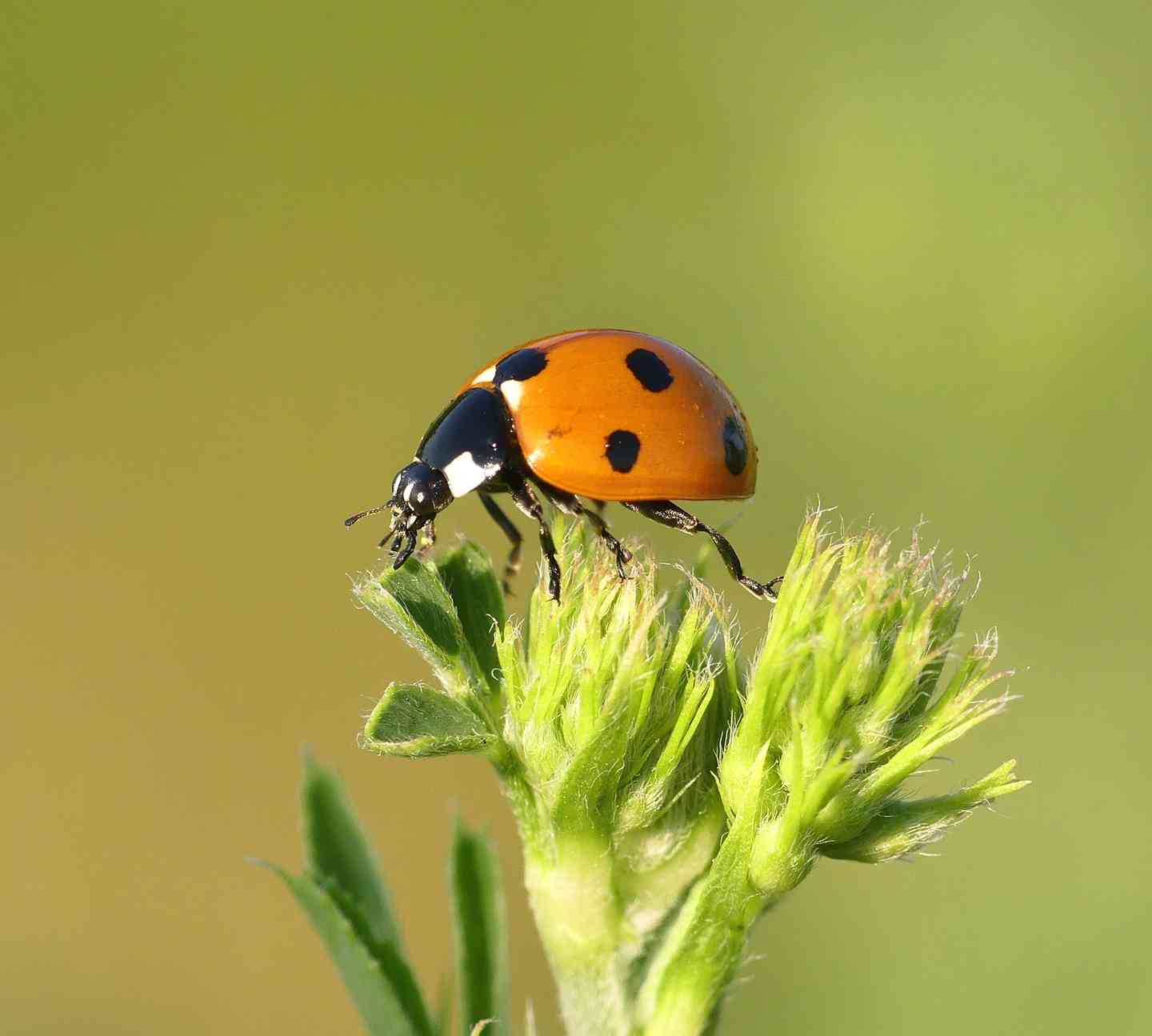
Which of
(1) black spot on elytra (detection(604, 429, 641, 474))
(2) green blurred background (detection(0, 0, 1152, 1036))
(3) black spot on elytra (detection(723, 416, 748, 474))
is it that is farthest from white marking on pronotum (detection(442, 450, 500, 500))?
(2) green blurred background (detection(0, 0, 1152, 1036))

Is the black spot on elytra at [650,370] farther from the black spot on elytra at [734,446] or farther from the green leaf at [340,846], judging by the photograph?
the green leaf at [340,846]

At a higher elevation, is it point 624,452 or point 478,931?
point 624,452

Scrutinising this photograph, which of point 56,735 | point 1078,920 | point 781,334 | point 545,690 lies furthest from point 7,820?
point 545,690

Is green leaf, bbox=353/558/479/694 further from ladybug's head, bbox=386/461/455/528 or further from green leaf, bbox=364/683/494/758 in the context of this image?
ladybug's head, bbox=386/461/455/528

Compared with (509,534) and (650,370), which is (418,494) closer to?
(509,534)

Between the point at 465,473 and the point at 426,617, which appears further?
the point at 465,473

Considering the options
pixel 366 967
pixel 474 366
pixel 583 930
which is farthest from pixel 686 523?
pixel 474 366
